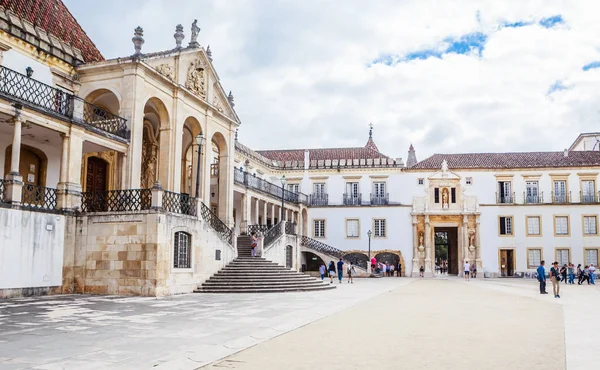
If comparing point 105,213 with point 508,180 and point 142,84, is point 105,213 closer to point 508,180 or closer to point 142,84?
point 142,84

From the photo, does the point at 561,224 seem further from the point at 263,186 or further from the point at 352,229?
the point at 263,186

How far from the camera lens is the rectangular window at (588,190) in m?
39.8

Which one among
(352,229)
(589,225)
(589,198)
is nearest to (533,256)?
(589,225)

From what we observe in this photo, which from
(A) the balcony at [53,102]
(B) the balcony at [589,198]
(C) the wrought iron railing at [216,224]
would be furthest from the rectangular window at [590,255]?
(A) the balcony at [53,102]

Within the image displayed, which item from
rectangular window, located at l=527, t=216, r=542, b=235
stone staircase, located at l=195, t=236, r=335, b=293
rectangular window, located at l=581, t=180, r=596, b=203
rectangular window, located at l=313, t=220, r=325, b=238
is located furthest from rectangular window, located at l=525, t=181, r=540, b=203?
stone staircase, located at l=195, t=236, r=335, b=293

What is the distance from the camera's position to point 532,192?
133 feet

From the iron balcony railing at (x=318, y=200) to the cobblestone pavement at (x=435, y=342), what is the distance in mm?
29506

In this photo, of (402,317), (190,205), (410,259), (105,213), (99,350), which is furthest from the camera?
(410,259)

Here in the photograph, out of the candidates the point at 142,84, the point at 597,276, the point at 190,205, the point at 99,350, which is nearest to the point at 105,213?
the point at 190,205

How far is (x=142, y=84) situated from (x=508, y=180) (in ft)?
97.1

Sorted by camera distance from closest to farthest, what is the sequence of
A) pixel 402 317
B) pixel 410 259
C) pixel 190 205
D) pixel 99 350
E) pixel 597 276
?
pixel 99 350
pixel 402 317
pixel 190 205
pixel 597 276
pixel 410 259

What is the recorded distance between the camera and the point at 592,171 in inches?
1571

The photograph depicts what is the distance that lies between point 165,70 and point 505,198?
28249mm

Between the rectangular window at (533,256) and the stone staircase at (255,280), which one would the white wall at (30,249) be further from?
the rectangular window at (533,256)
